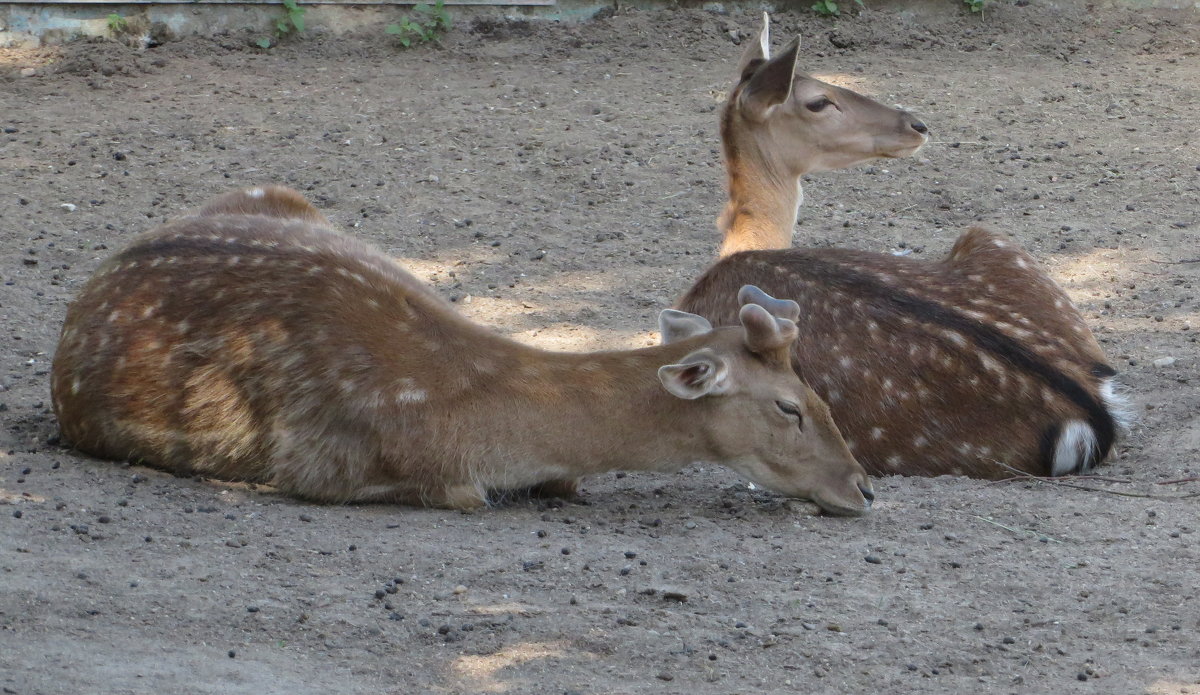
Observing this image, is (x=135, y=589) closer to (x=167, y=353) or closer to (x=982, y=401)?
(x=167, y=353)

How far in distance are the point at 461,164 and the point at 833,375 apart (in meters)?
4.17

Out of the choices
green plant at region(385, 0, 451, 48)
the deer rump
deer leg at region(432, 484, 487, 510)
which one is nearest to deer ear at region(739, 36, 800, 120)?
the deer rump

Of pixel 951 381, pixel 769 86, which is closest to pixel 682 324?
pixel 951 381

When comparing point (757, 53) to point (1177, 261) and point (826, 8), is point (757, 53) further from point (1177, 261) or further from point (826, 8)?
point (826, 8)

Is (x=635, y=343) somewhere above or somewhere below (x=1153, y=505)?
below

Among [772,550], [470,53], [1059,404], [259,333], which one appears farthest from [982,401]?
[470,53]

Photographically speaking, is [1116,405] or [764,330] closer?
[764,330]

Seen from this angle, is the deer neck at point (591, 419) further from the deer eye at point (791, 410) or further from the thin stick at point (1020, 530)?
the thin stick at point (1020, 530)

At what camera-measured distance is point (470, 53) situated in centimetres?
1077

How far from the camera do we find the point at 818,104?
7.41 m

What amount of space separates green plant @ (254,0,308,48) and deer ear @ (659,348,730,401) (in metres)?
6.64

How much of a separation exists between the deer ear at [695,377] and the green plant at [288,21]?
6.64m

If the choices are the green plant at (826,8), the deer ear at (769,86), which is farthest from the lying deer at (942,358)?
the green plant at (826,8)

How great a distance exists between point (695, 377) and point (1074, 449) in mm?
1500
